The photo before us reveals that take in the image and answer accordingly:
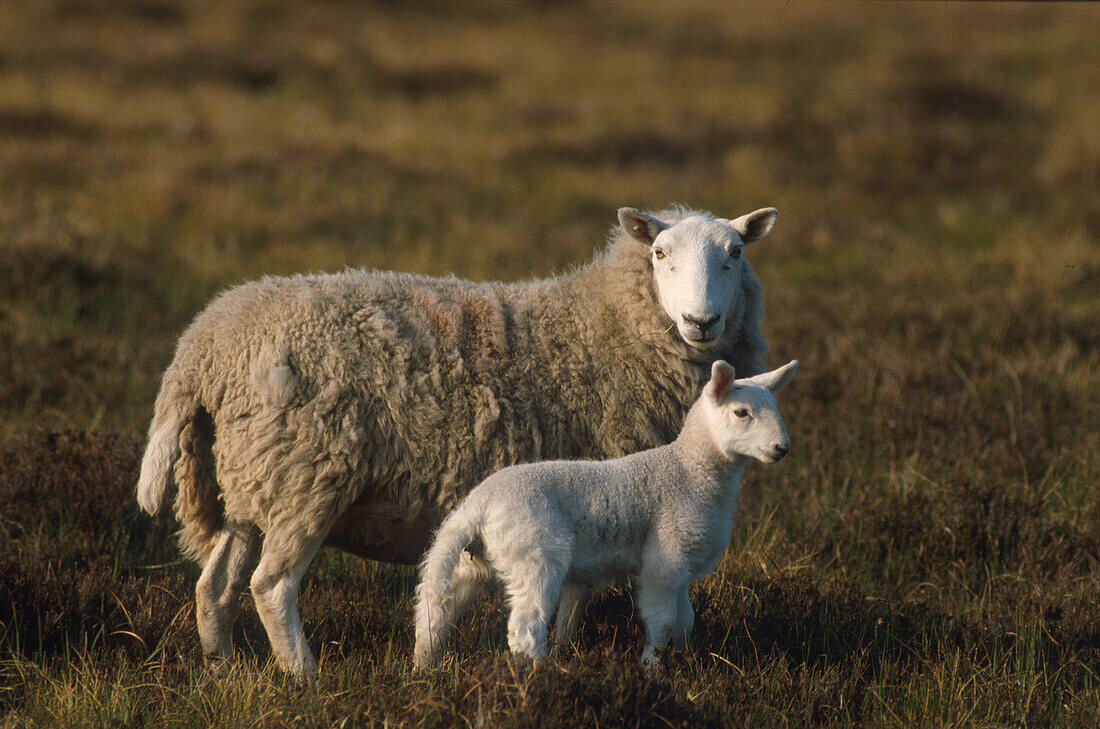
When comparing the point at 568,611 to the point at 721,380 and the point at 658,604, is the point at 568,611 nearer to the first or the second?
the point at 658,604

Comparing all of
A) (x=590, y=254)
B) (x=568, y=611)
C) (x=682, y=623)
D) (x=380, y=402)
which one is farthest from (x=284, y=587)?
(x=590, y=254)

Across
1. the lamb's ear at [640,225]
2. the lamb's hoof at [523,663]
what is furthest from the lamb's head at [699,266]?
the lamb's hoof at [523,663]

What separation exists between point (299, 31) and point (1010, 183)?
12676 mm

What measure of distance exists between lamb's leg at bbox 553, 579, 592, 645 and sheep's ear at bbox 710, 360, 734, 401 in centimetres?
78

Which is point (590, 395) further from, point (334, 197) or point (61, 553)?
point (334, 197)

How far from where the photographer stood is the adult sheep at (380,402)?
3.71 metres

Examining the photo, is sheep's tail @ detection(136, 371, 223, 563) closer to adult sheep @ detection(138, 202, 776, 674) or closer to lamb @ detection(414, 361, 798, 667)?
adult sheep @ detection(138, 202, 776, 674)

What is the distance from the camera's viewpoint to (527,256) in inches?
422

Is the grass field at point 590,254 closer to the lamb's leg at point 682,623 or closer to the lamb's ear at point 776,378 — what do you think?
the lamb's leg at point 682,623

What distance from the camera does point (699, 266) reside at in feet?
13.0

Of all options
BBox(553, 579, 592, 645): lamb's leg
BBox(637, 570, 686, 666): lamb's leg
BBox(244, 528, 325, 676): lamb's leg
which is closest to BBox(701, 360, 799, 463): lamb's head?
BBox(637, 570, 686, 666): lamb's leg

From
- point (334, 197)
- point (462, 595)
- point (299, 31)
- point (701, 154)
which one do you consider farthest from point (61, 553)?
point (299, 31)

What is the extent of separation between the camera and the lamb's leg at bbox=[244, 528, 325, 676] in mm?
3672

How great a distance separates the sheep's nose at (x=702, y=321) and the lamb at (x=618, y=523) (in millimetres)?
409
